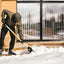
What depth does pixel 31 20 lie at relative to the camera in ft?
30.3

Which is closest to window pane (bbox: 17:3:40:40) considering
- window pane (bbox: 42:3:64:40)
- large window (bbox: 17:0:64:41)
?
large window (bbox: 17:0:64:41)

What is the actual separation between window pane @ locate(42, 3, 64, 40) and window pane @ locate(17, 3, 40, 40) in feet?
1.08

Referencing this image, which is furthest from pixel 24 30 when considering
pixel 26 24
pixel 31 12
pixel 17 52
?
pixel 17 52

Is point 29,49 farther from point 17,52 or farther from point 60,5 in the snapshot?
point 60,5

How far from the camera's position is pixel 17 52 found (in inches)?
315

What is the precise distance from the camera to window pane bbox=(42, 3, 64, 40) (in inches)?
364

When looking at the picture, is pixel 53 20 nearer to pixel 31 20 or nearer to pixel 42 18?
pixel 42 18

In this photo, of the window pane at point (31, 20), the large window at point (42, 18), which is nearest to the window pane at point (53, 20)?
the large window at point (42, 18)

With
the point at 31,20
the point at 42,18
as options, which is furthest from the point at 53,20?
the point at 31,20

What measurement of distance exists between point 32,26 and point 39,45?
98cm

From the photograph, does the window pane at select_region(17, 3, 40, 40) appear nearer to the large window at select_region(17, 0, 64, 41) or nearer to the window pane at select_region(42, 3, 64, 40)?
the large window at select_region(17, 0, 64, 41)

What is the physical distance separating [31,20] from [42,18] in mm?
523

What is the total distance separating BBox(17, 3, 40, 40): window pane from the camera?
9172 millimetres

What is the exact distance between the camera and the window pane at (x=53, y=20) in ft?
30.4
